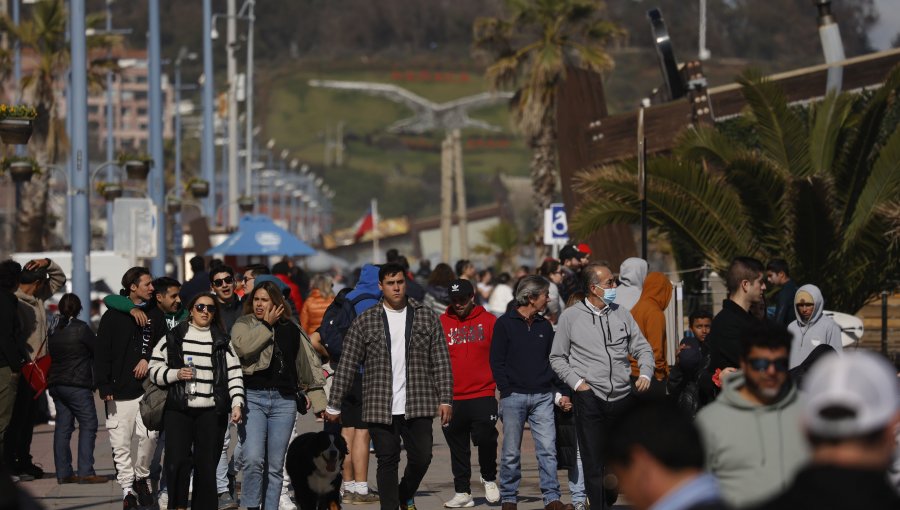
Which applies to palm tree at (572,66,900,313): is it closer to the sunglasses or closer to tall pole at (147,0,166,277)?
tall pole at (147,0,166,277)

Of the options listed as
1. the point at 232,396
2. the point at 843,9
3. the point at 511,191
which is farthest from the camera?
the point at 511,191

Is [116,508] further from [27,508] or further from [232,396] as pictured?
[27,508]

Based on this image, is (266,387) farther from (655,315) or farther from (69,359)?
(69,359)

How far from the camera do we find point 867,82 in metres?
24.5

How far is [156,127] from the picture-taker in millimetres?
32938

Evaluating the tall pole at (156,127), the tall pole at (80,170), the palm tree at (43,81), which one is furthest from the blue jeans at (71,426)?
the palm tree at (43,81)

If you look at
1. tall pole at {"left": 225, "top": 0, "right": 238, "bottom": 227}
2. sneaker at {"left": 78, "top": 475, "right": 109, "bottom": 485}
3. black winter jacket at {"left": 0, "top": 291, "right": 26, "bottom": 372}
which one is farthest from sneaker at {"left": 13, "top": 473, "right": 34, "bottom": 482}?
tall pole at {"left": 225, "top": 0, "right": 238, "bottom": 227}

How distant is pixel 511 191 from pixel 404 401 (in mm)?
173916

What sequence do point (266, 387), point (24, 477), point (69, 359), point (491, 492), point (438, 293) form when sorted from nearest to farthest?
point (266, 387) < point (491, 492) < point (69, 359) < point (24, 477) < point (438, 293)

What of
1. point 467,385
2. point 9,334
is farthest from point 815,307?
point 9,334

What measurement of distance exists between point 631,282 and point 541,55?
2813 centimetres

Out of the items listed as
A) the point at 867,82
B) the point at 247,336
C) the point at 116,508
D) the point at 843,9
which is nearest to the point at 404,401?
the point at 247,336

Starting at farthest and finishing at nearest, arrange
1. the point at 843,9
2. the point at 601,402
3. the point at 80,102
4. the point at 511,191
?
the point at 511,191 → the point at 843,9 → the point at 80,102 → the point at 601,402

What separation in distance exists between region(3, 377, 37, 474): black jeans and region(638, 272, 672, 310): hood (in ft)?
16.6
